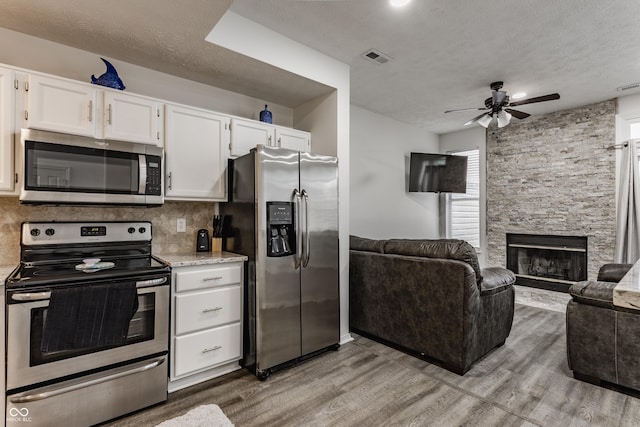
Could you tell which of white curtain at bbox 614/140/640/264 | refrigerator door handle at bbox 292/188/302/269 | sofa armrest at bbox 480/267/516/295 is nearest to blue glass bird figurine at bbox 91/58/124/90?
refrigerator door handle at bbox 292/188/302/269

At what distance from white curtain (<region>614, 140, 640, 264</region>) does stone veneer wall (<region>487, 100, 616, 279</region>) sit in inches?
5.2

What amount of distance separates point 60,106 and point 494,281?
11.7 ft

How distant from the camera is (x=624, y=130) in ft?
14.2

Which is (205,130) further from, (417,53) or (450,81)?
(450,81)

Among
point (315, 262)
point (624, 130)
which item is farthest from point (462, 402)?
point (624, 130)

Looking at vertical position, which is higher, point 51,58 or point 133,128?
point 51,58

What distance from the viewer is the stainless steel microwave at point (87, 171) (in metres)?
1.99

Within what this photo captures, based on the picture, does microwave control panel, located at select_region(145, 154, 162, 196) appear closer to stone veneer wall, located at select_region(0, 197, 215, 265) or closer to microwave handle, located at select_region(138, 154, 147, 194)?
microwave handle, located at select_region(138, 154, 147, 194)

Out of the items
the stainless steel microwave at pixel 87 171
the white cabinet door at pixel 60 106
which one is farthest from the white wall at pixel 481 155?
the white cabinet door at pixel 60 106

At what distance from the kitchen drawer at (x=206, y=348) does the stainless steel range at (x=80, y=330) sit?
14cm

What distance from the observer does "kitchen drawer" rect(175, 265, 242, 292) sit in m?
2.29

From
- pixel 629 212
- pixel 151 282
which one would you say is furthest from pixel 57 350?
pixel 629 212

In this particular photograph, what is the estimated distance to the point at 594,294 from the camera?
2379 mm

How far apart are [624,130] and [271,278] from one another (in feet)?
16.9
